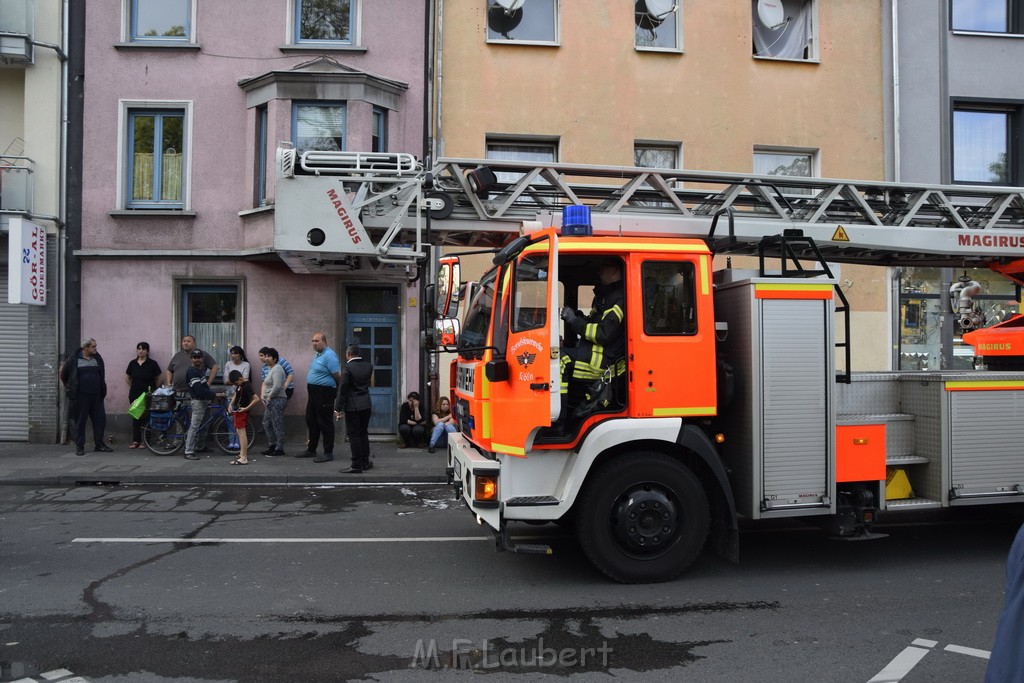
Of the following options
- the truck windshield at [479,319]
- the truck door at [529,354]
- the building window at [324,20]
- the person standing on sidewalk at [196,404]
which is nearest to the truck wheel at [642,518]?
the truck door at [529,354]

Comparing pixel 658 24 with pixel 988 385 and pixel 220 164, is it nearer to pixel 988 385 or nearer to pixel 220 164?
pixel 220 164

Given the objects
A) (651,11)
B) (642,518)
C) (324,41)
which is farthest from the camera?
(651,11)

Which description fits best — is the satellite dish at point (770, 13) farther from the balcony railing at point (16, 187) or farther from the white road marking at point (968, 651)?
the balcony railing at point (16, 187)

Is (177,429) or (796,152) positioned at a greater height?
(796,152)

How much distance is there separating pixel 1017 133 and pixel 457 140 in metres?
11.5

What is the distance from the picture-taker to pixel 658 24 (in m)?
15.0

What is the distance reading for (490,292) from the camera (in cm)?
616

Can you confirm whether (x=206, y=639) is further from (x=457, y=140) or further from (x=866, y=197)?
(x=457, y=140)

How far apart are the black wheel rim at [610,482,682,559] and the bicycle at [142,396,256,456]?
879cm

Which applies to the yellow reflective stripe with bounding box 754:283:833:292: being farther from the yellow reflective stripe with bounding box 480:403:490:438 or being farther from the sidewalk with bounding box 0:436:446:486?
the sidewalk with bounding box 0:436:446:486

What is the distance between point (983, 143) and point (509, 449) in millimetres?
14974

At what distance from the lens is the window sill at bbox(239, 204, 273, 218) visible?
44.2ft

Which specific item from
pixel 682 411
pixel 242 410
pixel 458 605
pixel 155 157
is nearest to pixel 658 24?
pixel 155 157

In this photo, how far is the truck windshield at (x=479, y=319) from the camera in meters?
6.03
